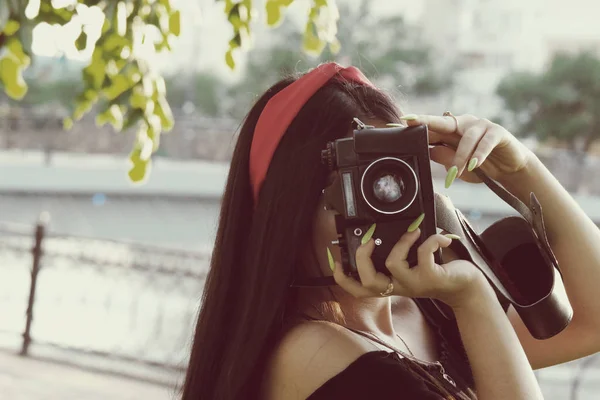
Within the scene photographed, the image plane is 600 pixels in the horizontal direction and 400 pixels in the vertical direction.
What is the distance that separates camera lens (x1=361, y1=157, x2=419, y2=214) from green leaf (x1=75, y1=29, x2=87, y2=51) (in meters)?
1.05

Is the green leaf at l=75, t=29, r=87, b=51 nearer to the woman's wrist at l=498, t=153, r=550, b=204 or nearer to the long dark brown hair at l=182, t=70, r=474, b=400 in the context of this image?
the long dark brown hair at l=182, t=70, r=474, b=400

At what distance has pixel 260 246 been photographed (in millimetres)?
1104

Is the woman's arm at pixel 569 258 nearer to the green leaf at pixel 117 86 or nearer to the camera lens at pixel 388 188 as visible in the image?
the camera lens at pixel 388 188

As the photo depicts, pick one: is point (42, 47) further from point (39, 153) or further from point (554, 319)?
point (39, 153)

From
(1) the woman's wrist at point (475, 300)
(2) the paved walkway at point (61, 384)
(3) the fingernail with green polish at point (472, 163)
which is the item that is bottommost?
(2) the paved walkway at point (61, 384)

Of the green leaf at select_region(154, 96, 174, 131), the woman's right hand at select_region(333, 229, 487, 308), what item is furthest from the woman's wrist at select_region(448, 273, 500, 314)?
the green leaf at select_region(154, 96, 174, 131)

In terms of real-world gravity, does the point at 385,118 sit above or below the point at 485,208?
above

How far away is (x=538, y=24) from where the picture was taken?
29.8 meters

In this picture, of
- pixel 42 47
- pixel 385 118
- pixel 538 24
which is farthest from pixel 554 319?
pixel 538 24

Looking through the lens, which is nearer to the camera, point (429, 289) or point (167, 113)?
point (429, 289)

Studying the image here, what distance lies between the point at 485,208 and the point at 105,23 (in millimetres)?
15119

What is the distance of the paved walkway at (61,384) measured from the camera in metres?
4.72

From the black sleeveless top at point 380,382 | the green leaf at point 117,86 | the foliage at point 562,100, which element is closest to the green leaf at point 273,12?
the green leaf at point 117,86

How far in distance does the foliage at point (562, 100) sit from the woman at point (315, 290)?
20367 millimetres
